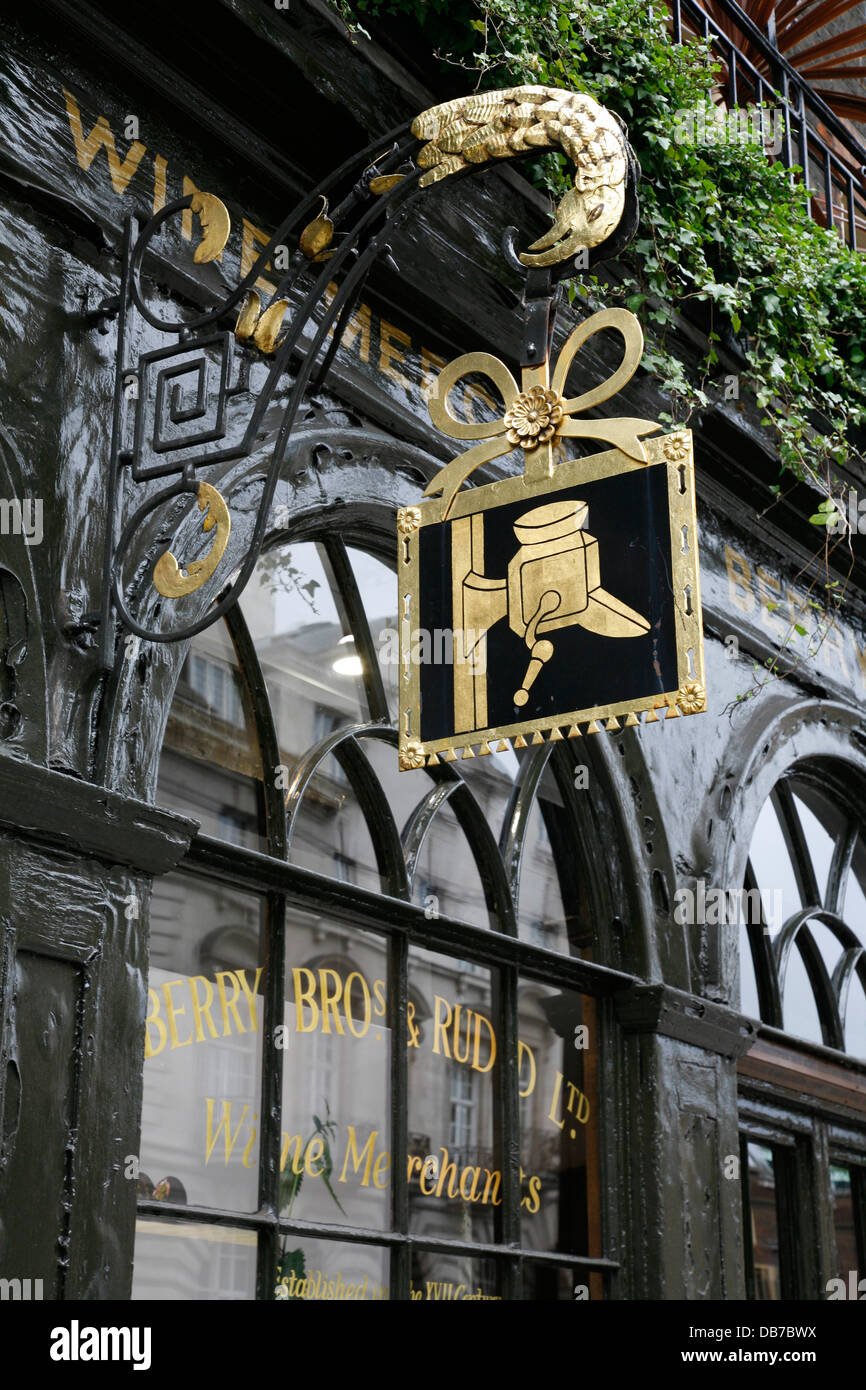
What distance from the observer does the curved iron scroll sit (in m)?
4.02

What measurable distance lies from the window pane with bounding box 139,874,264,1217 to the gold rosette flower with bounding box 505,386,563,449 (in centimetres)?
155

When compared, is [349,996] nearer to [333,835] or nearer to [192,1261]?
[333,835]

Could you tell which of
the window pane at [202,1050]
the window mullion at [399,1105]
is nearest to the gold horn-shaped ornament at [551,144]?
the window pane at [202,1050]

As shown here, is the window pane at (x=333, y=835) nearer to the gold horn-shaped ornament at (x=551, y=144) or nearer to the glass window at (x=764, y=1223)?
the gold horn-shaped ornament at (x=551, y=144)

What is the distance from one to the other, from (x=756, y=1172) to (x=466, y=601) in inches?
156

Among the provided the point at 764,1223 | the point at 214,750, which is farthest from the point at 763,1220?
the point at 214,750

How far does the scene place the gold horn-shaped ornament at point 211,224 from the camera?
4.13m

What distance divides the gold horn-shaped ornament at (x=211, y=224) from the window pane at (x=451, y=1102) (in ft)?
7.78

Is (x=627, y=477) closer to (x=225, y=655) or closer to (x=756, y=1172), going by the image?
(x=225, y=655)

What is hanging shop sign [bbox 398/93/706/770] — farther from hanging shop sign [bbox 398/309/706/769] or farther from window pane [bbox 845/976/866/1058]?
window pane [bbox 845/976/866/1058]

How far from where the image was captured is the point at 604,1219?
600cm

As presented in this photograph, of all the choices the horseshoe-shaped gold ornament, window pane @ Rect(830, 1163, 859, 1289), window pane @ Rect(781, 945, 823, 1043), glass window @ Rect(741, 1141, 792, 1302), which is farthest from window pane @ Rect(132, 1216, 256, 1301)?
window pane @ Rect(830, 1163, 859, 1289)

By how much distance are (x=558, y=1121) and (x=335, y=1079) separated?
1.31 metres
